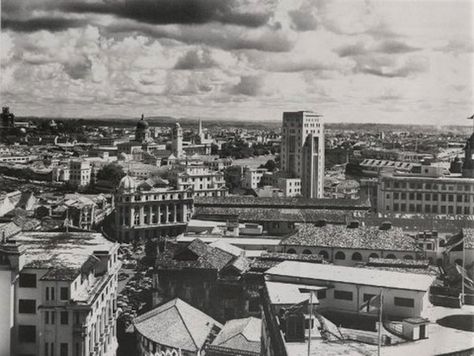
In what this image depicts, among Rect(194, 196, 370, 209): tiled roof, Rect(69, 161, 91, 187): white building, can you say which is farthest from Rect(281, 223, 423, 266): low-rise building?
Rect(69, 161, 91, 187): white building

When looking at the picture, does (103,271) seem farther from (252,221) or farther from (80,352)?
(252,221)

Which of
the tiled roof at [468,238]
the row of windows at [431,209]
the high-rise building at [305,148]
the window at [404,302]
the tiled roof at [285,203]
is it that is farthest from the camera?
the high-rise building at [305,148]

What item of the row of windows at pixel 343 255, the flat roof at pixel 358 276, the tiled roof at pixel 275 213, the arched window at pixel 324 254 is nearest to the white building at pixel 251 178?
the tiled roof at pixel 275 213

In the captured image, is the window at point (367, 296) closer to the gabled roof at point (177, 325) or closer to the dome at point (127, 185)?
the gabled roof at point (177, 325)

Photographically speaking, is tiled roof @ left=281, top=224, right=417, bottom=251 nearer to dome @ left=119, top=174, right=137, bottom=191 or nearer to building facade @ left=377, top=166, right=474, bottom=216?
building facade @ left=377, top=166, right=474, bottom=216

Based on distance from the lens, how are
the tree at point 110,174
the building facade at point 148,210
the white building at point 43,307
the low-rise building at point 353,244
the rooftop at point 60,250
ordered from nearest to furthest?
the white building at point 43,307
the rooftop at point 60,250
the low-rise building at point 353,244
the building facade at point 148,210
the tree at point 110,174

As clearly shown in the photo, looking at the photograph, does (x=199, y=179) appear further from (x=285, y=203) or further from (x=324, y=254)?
(x=324, y=254)
